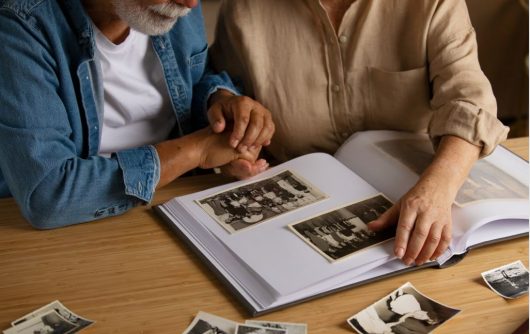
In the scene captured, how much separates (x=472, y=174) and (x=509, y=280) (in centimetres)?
26

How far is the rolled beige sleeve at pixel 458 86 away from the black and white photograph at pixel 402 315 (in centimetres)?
36

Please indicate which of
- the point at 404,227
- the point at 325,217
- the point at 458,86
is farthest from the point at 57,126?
the point at 458,86

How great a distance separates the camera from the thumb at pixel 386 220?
110 cm

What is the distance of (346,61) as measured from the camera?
4.66 feet

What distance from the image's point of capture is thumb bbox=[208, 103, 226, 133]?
1307 mm

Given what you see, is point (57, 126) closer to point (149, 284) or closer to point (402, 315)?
point (149, 284)

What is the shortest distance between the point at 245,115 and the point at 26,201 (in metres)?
0.43

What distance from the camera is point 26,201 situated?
112 cm

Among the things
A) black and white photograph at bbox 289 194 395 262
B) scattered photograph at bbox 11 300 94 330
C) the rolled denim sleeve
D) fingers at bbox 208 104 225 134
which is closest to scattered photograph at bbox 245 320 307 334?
black and white photograph at bbox 289 194 395 262

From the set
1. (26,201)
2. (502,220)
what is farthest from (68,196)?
(502,220)

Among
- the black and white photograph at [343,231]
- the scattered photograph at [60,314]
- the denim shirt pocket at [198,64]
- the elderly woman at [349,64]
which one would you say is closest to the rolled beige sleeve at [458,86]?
the elderly woman at [349,64]

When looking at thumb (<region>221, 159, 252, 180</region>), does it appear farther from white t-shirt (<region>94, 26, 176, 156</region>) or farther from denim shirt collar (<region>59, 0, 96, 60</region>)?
denim shirt collar (<region>59, 0, 96, 60</region>)

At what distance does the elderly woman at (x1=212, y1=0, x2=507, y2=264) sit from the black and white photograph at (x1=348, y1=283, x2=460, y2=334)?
0.37 metres

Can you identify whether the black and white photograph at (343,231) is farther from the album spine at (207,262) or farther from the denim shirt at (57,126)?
the denim shirt at (57,126)
